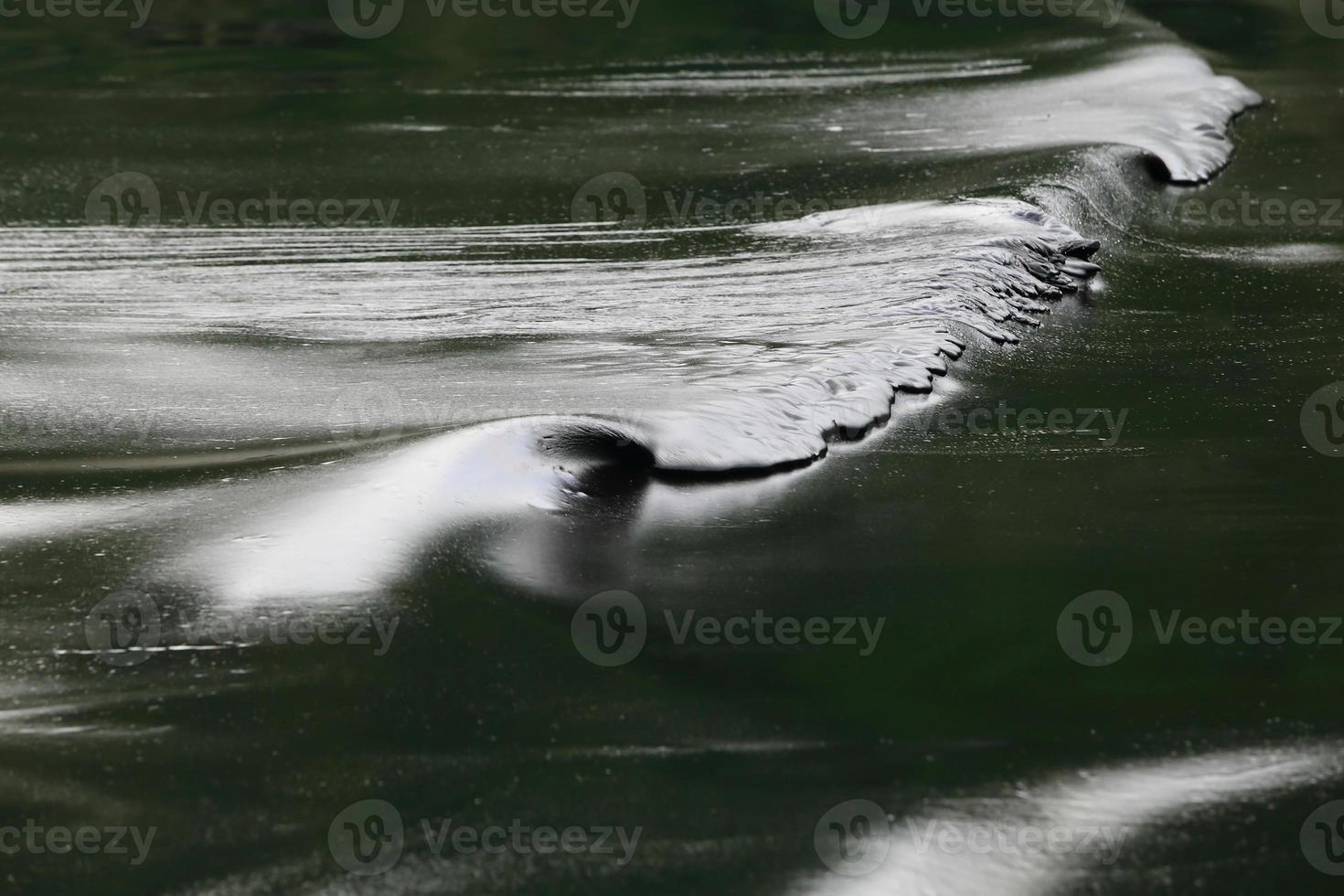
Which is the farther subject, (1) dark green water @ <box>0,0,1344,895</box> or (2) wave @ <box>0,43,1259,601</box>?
(2) wave @ <box>0,43,1259,601</box>

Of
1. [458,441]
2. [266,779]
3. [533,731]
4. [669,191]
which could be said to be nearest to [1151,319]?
[669,191]

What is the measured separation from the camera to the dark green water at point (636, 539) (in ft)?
6.06

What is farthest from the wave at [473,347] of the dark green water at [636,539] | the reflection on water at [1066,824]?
the reflection on water at [1066,824]

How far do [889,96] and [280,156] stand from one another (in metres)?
2.36

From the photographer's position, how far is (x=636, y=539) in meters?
2.51

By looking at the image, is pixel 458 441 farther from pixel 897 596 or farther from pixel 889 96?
pixel 889 96

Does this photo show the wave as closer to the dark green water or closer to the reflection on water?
the dark green water

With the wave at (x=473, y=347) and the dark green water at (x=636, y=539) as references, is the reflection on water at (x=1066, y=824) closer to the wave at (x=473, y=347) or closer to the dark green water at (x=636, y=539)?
the dark green water at (x=636, y=539)

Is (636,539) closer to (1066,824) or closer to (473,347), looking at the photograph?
(1066,824)

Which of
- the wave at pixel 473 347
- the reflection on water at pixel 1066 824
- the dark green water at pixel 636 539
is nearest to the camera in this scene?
the reflection on water at pixel 1066 824

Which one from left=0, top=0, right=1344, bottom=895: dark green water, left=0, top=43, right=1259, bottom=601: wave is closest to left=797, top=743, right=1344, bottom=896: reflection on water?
left=0, top=0, right=1344, bottom=895: dark green water

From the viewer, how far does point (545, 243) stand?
4.18m

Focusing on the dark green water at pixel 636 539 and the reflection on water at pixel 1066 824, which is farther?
the dark green water at pixel 636 539

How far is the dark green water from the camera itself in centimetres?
185
